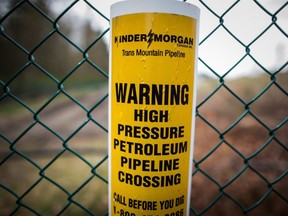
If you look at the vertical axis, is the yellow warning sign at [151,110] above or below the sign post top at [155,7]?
below

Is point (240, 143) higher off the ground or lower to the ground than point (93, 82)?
lower

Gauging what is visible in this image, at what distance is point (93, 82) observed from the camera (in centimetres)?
2097

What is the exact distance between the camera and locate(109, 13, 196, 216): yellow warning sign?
0.69 meters

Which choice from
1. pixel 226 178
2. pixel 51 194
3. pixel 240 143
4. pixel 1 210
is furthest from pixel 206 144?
pixel 1 210

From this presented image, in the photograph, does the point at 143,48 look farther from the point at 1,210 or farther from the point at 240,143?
the point at 240,143

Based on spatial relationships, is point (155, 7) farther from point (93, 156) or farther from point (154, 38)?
point (93, 156)

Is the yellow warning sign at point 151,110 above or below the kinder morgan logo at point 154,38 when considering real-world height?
below

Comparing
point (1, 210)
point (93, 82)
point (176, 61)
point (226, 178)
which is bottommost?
point (1, 210)

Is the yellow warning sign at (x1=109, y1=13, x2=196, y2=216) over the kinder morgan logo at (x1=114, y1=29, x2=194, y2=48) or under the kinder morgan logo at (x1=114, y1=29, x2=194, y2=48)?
under

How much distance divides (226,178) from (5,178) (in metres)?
4.32

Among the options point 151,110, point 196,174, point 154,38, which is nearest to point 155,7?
point 154,38

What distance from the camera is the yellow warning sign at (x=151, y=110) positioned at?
692mm

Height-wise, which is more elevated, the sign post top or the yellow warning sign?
the sign post top

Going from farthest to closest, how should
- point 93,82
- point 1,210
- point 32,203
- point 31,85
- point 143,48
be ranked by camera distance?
point 93,82 < point 31,85 < point 32,203 < point 1,210 < point 143,48
